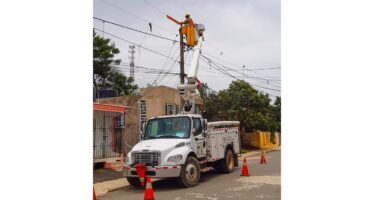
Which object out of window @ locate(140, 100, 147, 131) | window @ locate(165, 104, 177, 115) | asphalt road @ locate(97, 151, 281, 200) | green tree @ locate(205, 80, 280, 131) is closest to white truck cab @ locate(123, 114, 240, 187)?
asphalt road @ locate(97, 151, 281, 200)

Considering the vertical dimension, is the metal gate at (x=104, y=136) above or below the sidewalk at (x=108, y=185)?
above

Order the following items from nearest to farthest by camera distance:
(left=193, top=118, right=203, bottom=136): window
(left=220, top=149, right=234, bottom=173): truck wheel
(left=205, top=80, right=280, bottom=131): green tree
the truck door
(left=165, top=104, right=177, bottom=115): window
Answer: the truck door
(left=193, top=118, right=203, bottom=136): window
(left=220, top=149, right=234, bottom=173): truck wheel
(left=165, top=104, right=177, bottom=115): window
(left=205, top=80, right=280, bottom=131): green tree

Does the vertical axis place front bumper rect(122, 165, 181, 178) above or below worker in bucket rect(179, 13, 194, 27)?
below

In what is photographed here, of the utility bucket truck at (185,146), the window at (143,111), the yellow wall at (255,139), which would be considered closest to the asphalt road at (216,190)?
the utility bucket truck at (185,146)

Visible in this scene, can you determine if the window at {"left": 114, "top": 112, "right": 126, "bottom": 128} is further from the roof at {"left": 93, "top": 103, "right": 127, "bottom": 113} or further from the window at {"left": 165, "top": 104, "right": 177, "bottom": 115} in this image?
the window at {"left": 165, "top": 104, "right": 177, "bottom": 115}

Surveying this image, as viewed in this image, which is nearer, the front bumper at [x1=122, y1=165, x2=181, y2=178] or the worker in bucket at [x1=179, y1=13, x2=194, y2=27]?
the front bumper at [x1=122, y1=165, x2=181, y2=178]

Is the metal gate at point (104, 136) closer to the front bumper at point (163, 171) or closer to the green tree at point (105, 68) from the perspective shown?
the front bumper at point (163, 171)

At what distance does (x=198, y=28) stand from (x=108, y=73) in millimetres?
16576

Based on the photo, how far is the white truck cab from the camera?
31.6ft

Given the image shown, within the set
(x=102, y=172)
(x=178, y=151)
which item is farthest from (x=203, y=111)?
(x=178, y=151)

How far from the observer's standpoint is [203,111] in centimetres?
2517

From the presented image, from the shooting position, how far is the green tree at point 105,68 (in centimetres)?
2655
